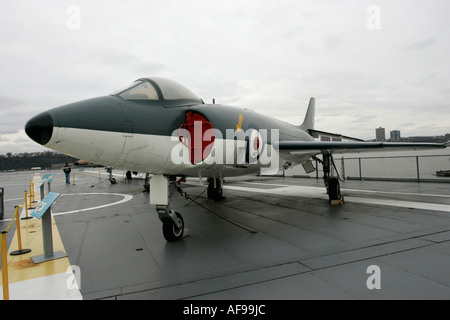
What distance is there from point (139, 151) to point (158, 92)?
1.24m

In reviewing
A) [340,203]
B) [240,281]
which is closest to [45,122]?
[240,281]

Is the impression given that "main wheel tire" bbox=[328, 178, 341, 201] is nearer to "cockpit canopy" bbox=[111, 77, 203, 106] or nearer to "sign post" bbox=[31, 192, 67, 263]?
"cockpit canopy" bbox=[111, 77, 203, 106]

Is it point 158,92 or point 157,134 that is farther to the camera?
point 158,92

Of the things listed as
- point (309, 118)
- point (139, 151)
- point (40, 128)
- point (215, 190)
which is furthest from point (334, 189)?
point (40, 128)

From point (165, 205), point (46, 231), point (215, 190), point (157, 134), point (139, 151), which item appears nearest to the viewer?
point (139, 151)

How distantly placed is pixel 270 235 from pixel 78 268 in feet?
11.8

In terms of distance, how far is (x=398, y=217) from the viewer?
6762 mm

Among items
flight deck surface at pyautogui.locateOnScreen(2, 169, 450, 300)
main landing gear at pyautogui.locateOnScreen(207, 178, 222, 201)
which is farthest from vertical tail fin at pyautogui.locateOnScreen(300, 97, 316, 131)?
flight deck surface at pyautogui.locateOnScreen(2, 169, 450, 300)

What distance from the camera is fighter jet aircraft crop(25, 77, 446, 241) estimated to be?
359 cm

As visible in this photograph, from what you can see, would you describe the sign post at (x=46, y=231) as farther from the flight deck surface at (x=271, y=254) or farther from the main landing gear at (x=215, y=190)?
the main landing gear at (x=215, y=190)

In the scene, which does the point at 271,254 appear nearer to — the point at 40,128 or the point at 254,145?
the point at 254,145

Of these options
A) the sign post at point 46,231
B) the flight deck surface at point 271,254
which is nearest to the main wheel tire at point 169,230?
the flight deck surface at point 271,254

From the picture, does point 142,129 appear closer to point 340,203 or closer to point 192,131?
point 192,131

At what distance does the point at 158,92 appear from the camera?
4801mm
